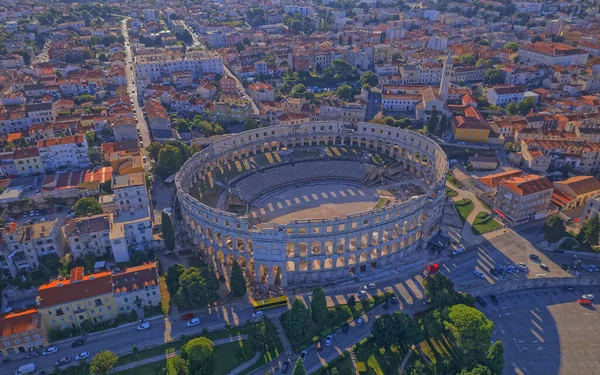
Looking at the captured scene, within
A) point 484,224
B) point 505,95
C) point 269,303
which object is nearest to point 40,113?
point 269,303

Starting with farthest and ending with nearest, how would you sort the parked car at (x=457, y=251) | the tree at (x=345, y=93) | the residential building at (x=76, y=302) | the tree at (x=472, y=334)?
the tree at (x=345, y=93) < the parked car at (x=457, y=251) < the residential building at (x=76, y=302) < the tree at (x=472, y=334)

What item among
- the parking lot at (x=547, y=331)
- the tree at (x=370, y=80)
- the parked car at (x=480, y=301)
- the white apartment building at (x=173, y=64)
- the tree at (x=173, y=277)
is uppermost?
the white apartment building at (x=173, y=64)

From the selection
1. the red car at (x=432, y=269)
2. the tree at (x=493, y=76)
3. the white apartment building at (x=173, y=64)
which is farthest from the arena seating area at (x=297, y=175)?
the tree at (x=493, y=76)

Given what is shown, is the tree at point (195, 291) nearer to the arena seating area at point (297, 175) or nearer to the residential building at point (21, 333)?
the residential building at point (21, 333)

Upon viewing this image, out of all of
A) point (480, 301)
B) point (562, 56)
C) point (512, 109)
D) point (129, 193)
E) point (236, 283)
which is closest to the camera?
point (236, 283)

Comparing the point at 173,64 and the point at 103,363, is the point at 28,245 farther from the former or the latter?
the point at 173,64

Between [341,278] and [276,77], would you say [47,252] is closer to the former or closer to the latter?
[341,278]

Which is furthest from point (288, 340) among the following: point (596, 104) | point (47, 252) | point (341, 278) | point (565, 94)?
point (565, 94)
